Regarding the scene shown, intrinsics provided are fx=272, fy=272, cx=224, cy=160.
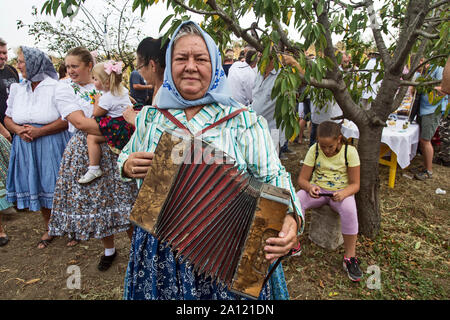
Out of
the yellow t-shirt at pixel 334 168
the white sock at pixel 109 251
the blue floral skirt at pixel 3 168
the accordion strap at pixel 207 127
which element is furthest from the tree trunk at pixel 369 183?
the blue floral skirt at pixel 3 168

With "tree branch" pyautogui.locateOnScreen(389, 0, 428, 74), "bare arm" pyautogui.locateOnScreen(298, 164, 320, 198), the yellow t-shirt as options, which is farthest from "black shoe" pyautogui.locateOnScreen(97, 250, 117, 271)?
"tree branch" pyautogui.locateOnScreen(389, 0, 428, 74)

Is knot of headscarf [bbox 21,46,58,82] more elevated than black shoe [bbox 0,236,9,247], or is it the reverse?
knot of headscarf [bbox 21,46,58,82]

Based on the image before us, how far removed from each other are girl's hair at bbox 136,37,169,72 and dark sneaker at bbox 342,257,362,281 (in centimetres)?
247

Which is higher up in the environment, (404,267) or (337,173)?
(337,173)

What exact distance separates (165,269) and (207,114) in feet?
2.75

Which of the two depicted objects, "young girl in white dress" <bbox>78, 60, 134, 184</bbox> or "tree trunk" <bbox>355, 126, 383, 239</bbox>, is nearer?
"young girl in white dress" <bbox>78, 60, 134, 184</bbox>

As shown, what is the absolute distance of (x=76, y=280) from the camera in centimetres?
279

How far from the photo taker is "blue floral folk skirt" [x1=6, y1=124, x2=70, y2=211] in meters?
2.96

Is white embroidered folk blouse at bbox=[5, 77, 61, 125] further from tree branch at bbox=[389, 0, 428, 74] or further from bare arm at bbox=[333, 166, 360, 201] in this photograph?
tree branch at bbox=[389, 0, 428, 74]

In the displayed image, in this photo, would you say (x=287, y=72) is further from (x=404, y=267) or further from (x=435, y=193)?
(x=435, y=193)

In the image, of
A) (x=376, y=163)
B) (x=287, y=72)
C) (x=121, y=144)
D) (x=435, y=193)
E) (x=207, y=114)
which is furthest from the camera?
(x=435, y=193)

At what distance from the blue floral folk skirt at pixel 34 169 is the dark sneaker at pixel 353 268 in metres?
3.21
